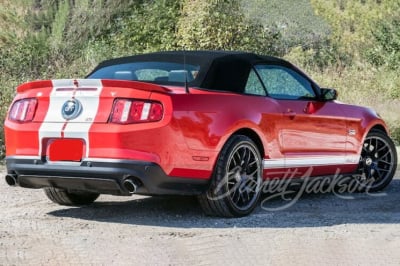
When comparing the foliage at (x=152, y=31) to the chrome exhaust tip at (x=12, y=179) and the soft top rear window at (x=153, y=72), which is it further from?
the chrome exhaust tip at (x=12, y=179)

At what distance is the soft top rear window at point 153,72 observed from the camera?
6.29 metres

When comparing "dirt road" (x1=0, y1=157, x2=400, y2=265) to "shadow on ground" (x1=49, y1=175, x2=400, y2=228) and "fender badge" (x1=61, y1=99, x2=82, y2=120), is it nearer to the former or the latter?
"shadow on ground" (x1=49, y1=175, x2=400, y2=228)

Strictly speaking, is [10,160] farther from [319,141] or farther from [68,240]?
[319,141]

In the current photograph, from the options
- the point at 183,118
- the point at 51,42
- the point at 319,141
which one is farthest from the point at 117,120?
the point at 51,42

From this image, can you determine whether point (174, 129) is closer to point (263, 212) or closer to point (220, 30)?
point (263, 212)

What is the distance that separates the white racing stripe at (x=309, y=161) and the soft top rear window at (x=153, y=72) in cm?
102

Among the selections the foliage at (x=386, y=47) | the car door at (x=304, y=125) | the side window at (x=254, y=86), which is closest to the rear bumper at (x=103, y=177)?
the side window at (x=254, y=86)

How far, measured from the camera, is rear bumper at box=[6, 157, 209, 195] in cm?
555

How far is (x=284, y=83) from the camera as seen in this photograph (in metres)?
7.23

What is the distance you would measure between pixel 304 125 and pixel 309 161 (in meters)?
0.36

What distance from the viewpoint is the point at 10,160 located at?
19.7 ft

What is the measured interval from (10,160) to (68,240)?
42.9 inches

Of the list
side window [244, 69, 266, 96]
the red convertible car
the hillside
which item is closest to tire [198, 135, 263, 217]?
the red convertible car

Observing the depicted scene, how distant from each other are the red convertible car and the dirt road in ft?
0.92
